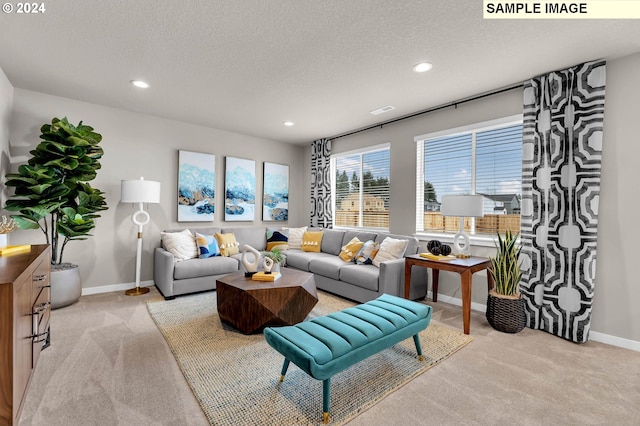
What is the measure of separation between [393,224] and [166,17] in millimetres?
3657

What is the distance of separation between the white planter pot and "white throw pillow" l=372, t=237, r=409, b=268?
3576mm

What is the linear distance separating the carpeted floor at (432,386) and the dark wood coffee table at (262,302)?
0.61 metres

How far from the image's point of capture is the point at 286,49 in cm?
253

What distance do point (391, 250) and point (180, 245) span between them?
9.31 ft

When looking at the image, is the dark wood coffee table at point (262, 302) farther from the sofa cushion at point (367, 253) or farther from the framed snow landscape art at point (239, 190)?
the framed snow landscape art at point (239, 190)

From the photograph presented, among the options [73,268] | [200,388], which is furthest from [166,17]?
[73,268]

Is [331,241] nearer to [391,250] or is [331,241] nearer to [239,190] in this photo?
[391,250]

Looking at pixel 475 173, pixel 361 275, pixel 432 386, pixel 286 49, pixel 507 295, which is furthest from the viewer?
pixel 475 173

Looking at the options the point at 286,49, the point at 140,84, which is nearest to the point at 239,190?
the point at 140,84

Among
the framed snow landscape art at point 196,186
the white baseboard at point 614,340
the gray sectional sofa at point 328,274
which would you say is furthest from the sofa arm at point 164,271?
the white baseboard at point 614,340

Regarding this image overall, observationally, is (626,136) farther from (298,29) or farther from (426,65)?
(298,29)

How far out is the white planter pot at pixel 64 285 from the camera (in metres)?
3.23

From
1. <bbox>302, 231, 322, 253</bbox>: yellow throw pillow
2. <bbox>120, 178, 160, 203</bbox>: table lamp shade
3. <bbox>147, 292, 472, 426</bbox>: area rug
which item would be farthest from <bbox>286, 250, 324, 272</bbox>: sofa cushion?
<bbox>120, 178, 160, 203</bbox>: table lamp shade

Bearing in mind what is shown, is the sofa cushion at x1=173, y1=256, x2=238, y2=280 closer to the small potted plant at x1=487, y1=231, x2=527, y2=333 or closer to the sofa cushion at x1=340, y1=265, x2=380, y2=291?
the sofa cushion at x1=340, y1=265, x2=380, y2=291
